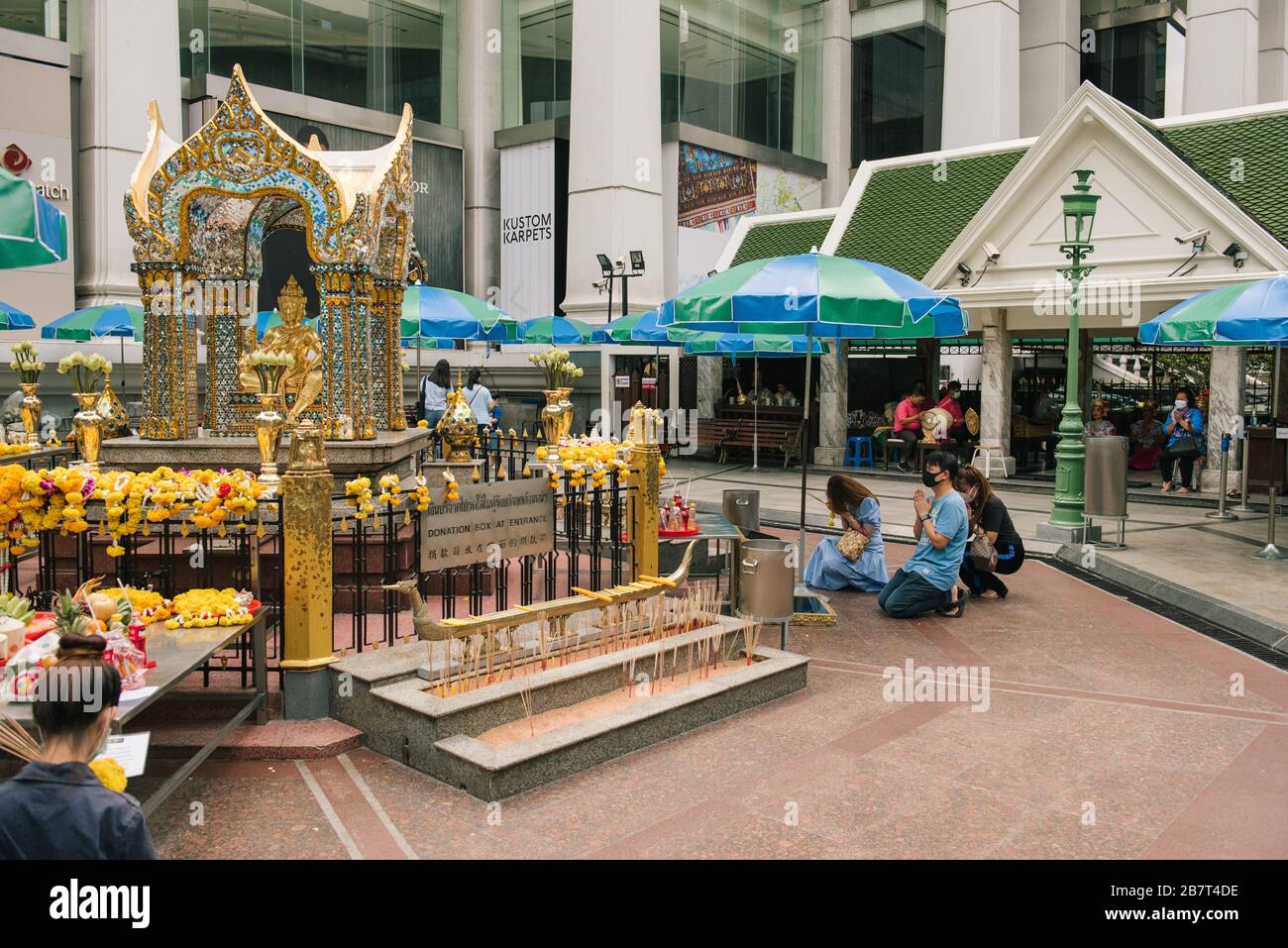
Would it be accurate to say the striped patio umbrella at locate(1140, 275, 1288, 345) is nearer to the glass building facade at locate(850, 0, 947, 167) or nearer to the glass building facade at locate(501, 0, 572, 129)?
the glass building facade at locate(501, 0, 572, 129)

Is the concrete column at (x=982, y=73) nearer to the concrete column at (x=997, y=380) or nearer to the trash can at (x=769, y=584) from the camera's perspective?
the concrete column at (x=997, y=380)

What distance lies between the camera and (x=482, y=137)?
30688 millimetres

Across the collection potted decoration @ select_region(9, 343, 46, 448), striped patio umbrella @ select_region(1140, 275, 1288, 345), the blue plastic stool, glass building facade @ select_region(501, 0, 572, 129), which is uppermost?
glass building facade @ select_region(501, 0, 572, 129)

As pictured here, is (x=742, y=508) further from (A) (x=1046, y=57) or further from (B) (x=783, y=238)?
(A) (x=1046, y=57)

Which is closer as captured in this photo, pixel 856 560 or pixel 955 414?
pixel 856 560

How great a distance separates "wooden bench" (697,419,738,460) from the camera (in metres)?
25.2

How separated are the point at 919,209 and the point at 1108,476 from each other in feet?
37.2

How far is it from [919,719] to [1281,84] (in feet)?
117

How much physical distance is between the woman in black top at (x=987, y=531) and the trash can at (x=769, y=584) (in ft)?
9.09

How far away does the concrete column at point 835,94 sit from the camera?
36219 mm

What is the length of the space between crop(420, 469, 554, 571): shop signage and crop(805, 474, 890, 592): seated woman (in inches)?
135

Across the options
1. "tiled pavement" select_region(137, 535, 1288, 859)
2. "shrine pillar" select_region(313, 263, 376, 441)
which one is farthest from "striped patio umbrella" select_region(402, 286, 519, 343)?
"tiled pavement" select_region(137, 535, 1288, 859)

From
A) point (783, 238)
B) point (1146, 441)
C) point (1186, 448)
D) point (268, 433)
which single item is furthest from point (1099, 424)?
point (268, 433)
